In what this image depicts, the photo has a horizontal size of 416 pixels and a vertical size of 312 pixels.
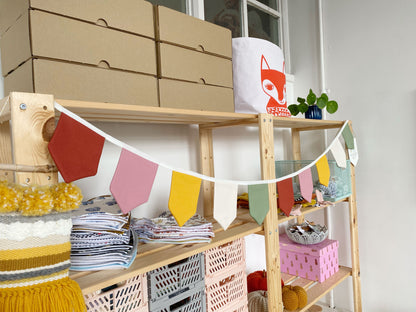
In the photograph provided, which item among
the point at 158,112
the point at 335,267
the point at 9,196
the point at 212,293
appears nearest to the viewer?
the point at 9,196

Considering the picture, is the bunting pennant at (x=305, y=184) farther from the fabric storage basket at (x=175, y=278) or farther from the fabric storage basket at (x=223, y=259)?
the fabric storage basket at (x=175, y=278)

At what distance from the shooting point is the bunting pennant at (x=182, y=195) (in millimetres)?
882

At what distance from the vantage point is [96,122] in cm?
120

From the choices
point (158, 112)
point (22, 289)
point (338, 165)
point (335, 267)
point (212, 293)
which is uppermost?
point (158, 112)

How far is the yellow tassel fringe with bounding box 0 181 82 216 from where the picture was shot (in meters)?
0.58

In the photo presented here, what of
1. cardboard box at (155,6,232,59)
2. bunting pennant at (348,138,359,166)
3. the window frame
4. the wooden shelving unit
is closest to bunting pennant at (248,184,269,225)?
the wooden shelving unit

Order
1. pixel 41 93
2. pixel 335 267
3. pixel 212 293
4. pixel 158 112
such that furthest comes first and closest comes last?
pixel 335 267 < pixel 212 293 < pixel 158 112 < pixel 41 93

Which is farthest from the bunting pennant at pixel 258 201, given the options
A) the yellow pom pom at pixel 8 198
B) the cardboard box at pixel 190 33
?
the yellow pom pom at pixel 8 198

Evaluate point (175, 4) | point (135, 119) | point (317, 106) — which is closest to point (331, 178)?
point (317, 106)

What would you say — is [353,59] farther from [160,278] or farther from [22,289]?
[22,289]

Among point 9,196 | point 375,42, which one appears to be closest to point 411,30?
point 375,42

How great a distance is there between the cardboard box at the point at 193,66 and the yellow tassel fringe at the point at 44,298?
0.65m

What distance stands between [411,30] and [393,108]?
1.48 feet

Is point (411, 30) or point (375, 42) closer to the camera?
point (411, 30)
